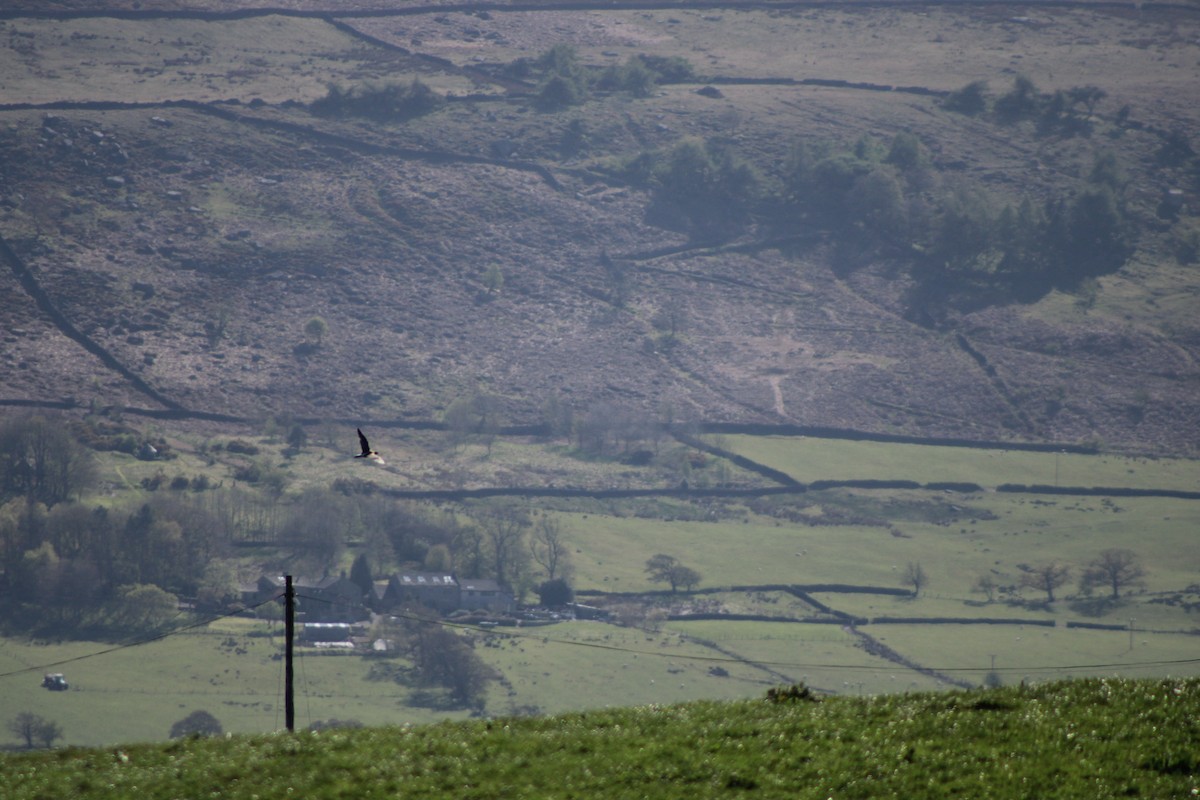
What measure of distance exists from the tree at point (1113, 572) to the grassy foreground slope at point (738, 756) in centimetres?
14837

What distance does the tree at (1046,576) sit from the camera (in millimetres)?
173625

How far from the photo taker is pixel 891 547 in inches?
7338

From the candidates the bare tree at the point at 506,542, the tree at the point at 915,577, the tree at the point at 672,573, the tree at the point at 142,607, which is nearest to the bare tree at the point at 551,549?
the bare tree at the point at 506,542

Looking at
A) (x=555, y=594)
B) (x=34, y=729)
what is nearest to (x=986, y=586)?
(x=555, y=594)

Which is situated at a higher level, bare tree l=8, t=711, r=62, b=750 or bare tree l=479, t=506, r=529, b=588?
bare tree l=8, t=711, r=62, b=750

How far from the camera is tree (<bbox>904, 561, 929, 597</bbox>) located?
17300 centimetres

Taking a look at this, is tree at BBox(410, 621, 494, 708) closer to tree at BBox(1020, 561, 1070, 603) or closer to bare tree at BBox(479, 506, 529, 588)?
bare tree at BBox(479, 506, 529, 588)

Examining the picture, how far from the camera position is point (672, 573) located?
6693 inches

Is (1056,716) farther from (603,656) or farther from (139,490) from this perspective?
(139,490)

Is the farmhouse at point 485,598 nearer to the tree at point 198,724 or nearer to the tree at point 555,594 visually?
the tree at point 555,594

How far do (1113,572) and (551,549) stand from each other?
64.4 m

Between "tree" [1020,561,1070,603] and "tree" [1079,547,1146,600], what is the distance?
2.56 meters

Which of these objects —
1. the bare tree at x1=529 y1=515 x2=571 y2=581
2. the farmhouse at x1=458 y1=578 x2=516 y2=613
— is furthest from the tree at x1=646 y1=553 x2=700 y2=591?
the farmhouse at x1=458 y1=578 x2=516 y2=613

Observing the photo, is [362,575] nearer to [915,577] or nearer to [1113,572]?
[915,577]
